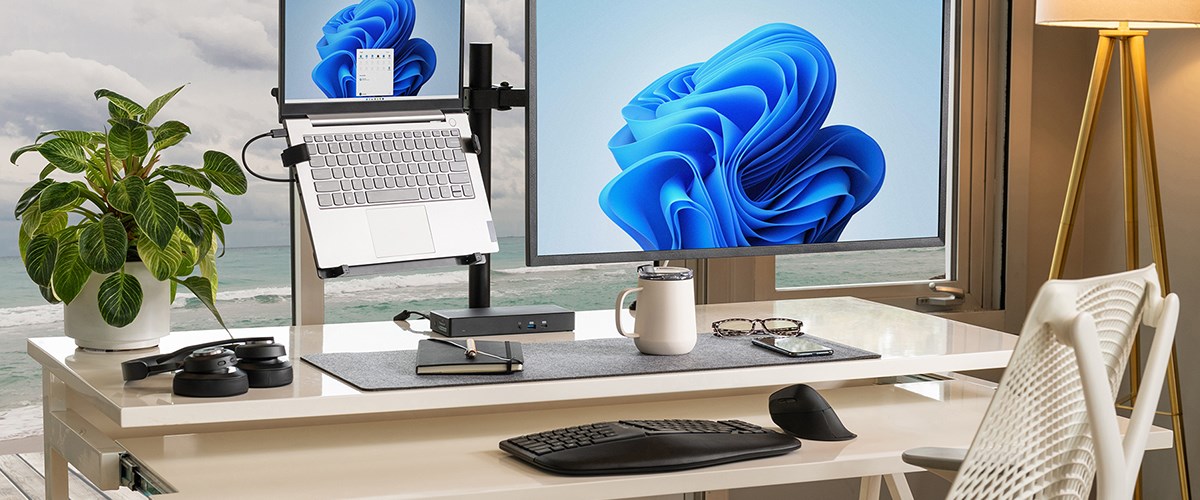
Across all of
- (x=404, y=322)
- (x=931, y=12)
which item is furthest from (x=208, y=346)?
(x=931, y=12)

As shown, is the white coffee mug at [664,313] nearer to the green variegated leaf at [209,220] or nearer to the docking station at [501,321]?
the docking station at [501,321]

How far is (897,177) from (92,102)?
721 cm

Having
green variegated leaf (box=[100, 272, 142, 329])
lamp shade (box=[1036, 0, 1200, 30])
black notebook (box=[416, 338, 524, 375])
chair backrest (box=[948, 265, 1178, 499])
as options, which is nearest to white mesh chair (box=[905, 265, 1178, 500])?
chair backrest (box=[948, 265, 1178, 499])

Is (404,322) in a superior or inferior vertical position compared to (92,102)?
inferior

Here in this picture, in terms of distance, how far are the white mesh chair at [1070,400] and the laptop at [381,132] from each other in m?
1.00

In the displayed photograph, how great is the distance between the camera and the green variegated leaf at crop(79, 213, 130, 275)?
1.68 metres

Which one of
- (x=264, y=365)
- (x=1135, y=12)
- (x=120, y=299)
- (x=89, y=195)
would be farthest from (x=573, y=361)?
(x=1135, y=12)

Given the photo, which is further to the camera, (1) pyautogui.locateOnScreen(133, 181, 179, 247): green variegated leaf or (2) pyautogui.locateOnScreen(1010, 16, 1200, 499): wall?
(2) pyautogui.locateOnScreen(1010, 16, 1200, 499): wall

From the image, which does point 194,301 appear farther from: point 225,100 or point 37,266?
point 37,266

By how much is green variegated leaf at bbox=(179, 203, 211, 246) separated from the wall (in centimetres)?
193

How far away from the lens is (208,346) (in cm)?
155

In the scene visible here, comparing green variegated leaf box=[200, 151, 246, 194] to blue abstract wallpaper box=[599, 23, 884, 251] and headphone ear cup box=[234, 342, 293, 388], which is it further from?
blue abstract wallpaper box=[599, 23, 884, 251]

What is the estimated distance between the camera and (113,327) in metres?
1.72

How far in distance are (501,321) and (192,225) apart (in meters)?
0.46
